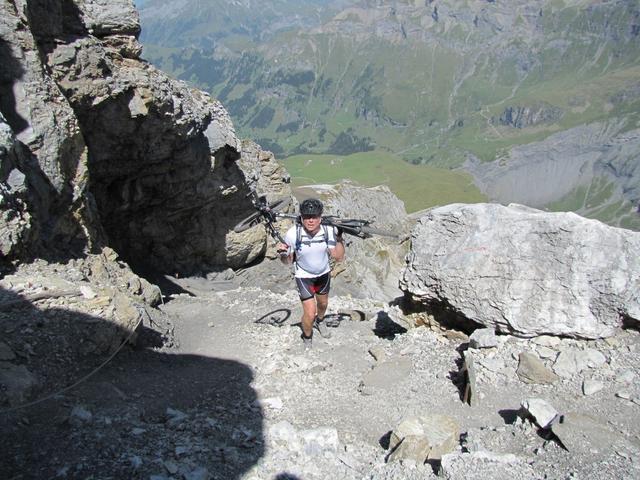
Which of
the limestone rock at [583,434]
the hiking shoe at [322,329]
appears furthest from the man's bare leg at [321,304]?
the limestone rock at [583,434]

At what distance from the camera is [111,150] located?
22594mm

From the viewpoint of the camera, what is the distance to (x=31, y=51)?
15.6m

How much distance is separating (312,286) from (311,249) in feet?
3.87

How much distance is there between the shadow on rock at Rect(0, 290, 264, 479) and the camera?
746cm

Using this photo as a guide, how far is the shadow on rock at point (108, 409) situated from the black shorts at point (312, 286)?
7.89ft

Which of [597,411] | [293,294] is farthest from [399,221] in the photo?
[597,411]

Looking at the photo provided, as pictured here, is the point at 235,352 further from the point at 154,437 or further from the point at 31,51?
the point at 31,51

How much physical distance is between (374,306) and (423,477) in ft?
45.9

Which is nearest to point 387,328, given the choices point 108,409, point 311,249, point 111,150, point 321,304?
point 321,304

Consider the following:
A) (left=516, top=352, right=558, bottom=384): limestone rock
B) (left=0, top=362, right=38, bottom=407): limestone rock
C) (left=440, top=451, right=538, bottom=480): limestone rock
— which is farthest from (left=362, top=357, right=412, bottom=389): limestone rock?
(left=0, top=362, right=38, bottom=407): limestone rock

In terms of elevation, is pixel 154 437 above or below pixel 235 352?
above

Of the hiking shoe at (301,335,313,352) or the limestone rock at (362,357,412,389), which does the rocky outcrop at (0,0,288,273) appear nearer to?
the hiking shoe at (301,335,313,352)

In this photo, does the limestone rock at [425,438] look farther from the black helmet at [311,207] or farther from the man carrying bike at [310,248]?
the black helmet at [311,207]

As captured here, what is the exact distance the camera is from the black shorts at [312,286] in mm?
13328
